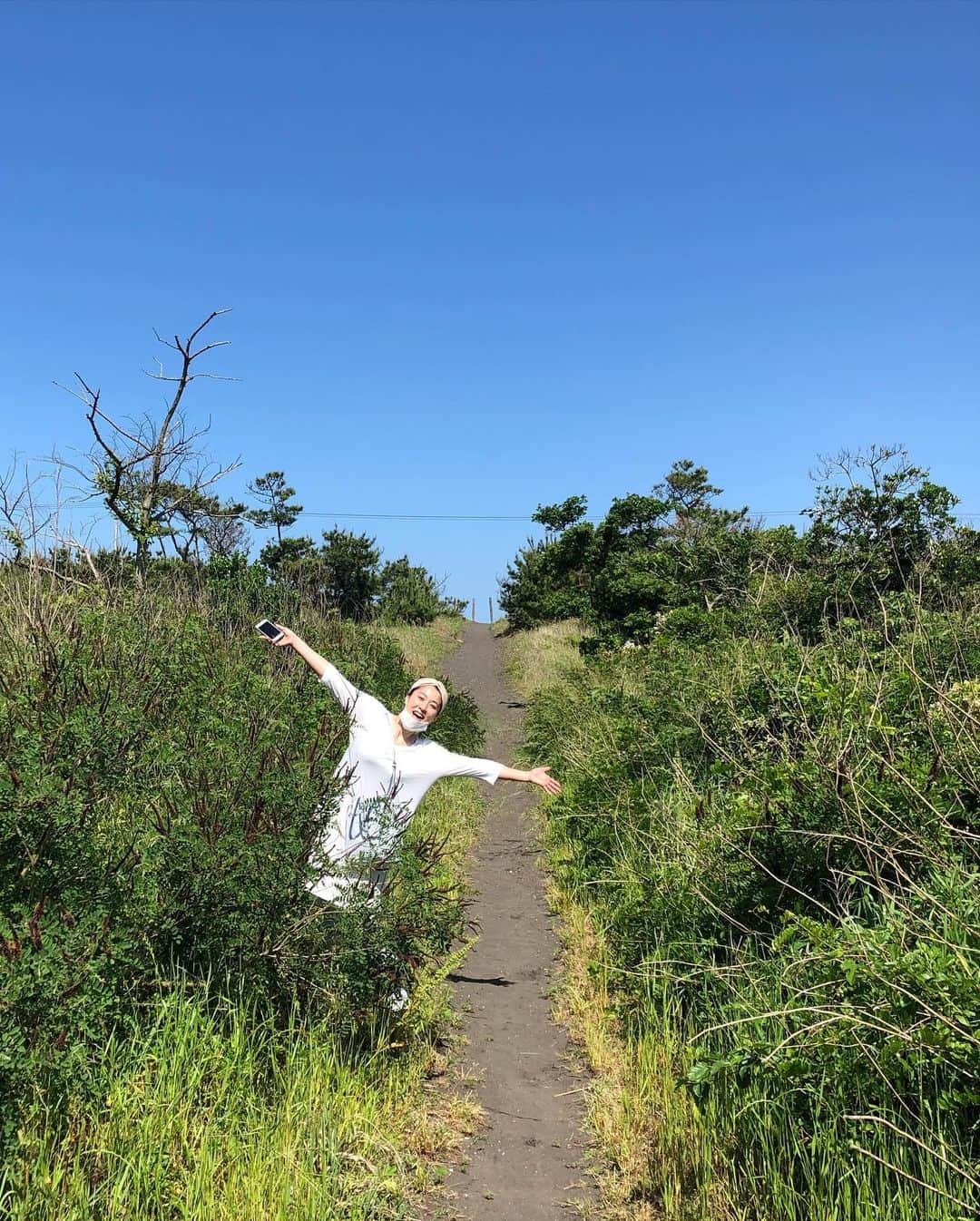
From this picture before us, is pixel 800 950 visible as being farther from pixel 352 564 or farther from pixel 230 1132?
pixel 352 564

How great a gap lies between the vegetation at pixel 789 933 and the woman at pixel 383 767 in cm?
113

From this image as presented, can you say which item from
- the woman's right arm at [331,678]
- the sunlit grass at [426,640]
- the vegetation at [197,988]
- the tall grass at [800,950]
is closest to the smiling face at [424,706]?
the woman's right arm at [331,678]

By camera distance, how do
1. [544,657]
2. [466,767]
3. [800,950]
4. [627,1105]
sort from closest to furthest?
[800,950]
[627,1105]
[466,767]
[544,657]

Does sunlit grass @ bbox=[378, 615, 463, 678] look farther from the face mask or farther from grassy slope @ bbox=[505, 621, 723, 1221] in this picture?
the face mask

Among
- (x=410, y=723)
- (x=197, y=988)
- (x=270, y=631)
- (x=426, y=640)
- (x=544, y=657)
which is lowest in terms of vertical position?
(x=197, y=988)

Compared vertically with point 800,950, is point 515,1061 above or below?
below

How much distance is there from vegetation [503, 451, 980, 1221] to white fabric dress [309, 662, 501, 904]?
4.07 ft

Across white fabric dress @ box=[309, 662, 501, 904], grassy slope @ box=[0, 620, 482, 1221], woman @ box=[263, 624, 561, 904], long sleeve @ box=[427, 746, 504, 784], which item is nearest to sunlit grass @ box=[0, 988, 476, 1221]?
grassy slope @ box=[0, 620, 482, 1221]

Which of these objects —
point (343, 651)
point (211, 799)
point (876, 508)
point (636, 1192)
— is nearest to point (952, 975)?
point (636, 1192)

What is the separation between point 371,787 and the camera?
4.28 metres

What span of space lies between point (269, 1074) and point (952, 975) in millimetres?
2492

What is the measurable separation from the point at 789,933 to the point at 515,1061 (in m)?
1.95

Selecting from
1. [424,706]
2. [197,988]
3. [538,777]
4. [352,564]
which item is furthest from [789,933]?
[352,564]

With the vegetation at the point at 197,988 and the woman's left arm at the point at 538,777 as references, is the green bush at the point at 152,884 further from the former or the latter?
the woman's left arm at the point at 538,777
